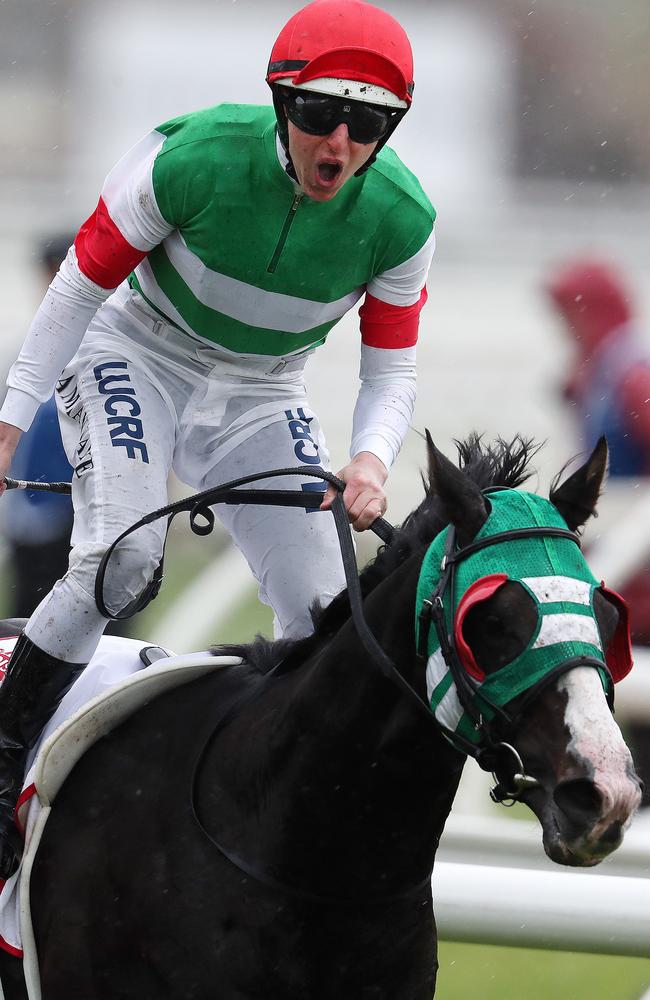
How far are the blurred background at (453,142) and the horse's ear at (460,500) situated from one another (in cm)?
639

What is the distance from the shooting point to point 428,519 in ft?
7.52

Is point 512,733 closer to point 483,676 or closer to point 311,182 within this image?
point 483,676

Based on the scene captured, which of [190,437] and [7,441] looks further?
[190,437]

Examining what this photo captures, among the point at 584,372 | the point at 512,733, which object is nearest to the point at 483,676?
the point at 512,733

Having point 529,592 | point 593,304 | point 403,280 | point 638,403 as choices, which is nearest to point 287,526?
point 403,280

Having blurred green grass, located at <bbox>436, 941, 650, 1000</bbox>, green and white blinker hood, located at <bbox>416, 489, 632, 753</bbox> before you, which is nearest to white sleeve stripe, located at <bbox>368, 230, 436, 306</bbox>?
green and white blinker hood, located at <bbox>416, 489, 632, 753</bbox>

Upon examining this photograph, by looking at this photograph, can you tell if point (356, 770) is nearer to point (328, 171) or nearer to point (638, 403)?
point (328, 171)

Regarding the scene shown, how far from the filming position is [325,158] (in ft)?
8.47

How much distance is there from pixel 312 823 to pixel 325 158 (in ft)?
3.98

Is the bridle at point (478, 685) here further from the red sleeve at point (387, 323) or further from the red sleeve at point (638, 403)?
the red sleeve at point (638, 403)

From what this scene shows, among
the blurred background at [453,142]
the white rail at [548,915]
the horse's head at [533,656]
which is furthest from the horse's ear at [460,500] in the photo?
the blurred background at [453,142]

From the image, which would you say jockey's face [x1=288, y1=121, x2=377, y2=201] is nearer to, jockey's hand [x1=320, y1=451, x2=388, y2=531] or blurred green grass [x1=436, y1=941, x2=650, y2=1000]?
jockey's hand [x1=320, y1=451, x2=388, y2=531]

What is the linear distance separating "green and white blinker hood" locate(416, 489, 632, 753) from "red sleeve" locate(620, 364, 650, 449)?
278 cm

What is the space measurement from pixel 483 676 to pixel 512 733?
9 cm
